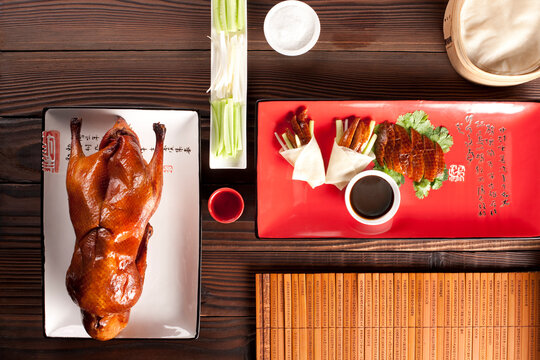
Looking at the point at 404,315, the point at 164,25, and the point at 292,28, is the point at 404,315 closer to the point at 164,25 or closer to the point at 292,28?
the point at 292,28

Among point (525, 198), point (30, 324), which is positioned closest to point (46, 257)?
point (30, 324)

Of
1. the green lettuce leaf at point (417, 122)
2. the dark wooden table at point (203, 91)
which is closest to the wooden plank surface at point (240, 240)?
the dark wooden table at point (203, 91)

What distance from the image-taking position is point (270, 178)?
1.15 metres

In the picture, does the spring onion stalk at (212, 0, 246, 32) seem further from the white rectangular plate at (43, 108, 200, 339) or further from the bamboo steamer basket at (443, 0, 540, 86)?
the bamboo steamer basket at (443, 0, 540, 86)

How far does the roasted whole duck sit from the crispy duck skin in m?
0.77

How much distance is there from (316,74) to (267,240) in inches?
23.8

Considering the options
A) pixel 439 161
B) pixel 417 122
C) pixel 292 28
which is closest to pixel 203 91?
pixel 292 28

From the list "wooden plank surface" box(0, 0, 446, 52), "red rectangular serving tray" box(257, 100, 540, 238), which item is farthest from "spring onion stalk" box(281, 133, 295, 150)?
"wooden plank surface" box(0, 0, 446, 52)

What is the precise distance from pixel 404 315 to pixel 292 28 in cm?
106

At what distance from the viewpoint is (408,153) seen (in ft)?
3.72

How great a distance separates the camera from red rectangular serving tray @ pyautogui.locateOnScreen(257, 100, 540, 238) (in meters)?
1.15

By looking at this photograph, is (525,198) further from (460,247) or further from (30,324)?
(30,324)

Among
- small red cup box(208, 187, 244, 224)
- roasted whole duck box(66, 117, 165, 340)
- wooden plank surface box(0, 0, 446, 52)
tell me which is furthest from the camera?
wooden plank surface box(0, 0, 446, 52)

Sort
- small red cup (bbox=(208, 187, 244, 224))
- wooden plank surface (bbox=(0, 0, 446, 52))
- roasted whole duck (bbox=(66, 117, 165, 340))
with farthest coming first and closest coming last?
wooden plank surface (bbox=(0, 0, 446, 52))
small red cup (bbox=(208, 187, 244, 224))
roasted whole duck (bbox=(66, 117, 165, 340))
